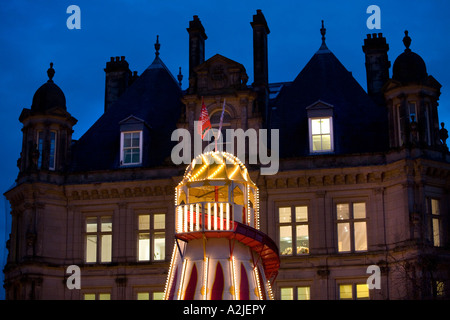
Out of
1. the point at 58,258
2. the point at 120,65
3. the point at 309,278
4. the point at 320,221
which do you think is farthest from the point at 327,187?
the point at 120,65

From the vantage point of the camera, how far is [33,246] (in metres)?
36.6

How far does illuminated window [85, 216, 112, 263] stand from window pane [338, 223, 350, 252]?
1039cm

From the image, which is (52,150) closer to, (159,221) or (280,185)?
(159,221)

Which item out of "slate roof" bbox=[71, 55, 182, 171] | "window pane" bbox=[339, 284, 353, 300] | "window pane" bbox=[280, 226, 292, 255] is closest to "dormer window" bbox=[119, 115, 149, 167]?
"slate roof" bbox=[71, 55, 182, 171]

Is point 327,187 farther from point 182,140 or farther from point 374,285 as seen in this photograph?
point 182,140

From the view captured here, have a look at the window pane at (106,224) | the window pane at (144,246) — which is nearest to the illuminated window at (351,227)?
the window pane at (144,246)

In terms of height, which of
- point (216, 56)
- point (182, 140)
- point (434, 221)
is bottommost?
point (434, 221)

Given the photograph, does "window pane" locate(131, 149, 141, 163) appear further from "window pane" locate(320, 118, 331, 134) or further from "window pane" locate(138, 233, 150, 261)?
"window pane" locate(320, 118, 331, 134)

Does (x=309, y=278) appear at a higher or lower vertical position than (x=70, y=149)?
lower

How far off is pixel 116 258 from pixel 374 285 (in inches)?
450

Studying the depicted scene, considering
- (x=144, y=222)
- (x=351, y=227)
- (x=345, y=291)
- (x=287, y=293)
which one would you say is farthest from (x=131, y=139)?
(x=345, y=291)

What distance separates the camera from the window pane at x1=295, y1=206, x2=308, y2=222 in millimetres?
35875

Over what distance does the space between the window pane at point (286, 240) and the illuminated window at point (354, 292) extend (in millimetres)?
2858

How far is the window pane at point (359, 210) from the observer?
35.4m
